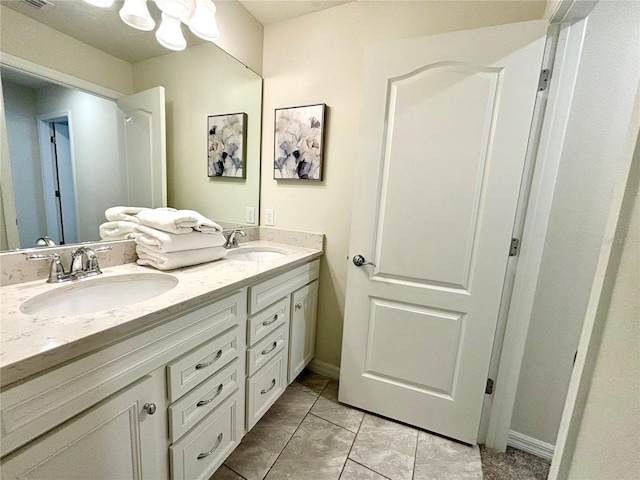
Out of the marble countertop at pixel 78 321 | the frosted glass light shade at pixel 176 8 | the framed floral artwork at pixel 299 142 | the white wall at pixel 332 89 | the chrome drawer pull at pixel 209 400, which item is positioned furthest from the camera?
the framed floral artwork at pixel 299 142

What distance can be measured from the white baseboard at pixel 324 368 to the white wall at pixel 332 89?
3cm

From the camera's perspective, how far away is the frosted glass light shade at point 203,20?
1.25 metres

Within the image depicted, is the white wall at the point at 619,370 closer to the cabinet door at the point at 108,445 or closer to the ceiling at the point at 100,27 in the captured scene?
the cabinet door at the point at 108,445

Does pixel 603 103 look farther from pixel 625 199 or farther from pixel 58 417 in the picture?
pixel 58 417

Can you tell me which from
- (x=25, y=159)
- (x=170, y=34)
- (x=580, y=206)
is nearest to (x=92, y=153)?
(x=25, y=159)

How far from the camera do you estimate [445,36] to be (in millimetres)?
1135

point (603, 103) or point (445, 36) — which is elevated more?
point (445, 36)

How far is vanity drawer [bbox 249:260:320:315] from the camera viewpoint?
1.15 meters

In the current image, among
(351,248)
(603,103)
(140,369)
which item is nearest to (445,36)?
(603,103)

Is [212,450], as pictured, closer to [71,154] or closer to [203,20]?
[71,154]

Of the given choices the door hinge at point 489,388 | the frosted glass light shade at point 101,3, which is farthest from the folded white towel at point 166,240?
the door hinge at point 489,388

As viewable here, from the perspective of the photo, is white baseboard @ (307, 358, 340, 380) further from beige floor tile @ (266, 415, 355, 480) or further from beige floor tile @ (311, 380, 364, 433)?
beige floor tile @ (266, 415, 355, 480)

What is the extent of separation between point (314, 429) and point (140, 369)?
1039 millimetres

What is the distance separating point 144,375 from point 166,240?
51 cm
